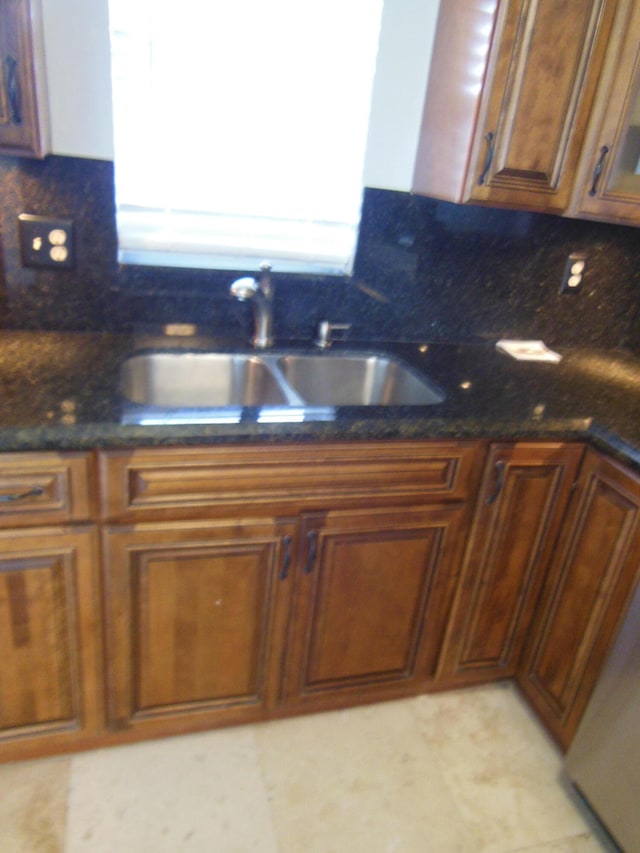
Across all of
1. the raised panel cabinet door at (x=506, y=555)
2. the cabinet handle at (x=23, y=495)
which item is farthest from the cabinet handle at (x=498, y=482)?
the cabinet handle at (x=23, y=495)

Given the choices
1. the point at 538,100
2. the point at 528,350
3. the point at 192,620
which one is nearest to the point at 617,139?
the point at 538,100

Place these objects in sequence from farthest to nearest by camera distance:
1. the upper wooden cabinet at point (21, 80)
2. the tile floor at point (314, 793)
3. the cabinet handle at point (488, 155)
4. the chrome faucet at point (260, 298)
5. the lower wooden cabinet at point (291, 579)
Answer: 1. the chrome faucet at point (260, 298)
2. the cabinet handle at point (488, 155)
3. the tile floor at point (314, 793)
4. the lower wooden cabinet at point (291, 579)
5. the upper wooden cabinet at point (21, 80)

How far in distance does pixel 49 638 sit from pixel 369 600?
29.1 inches

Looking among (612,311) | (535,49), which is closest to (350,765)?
(612,311)

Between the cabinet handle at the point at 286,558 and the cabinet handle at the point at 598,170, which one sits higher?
the cabinet handle at the point at 598,170

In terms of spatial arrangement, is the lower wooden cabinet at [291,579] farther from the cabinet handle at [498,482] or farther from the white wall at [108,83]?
the white wall at [108,83]

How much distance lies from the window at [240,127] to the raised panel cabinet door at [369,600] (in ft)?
2.73

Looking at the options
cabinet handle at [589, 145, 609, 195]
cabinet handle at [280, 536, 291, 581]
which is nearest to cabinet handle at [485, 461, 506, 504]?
cabinet handle at [280, 536, 291, 581]

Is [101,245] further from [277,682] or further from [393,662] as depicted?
[393,662]

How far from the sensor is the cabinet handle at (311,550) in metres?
1.44

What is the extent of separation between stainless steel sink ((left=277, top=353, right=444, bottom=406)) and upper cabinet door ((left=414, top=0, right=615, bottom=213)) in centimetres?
50

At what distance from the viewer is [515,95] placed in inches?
58.6

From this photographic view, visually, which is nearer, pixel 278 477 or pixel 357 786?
pixel 278 477

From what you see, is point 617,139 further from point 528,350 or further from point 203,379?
point 203,379
